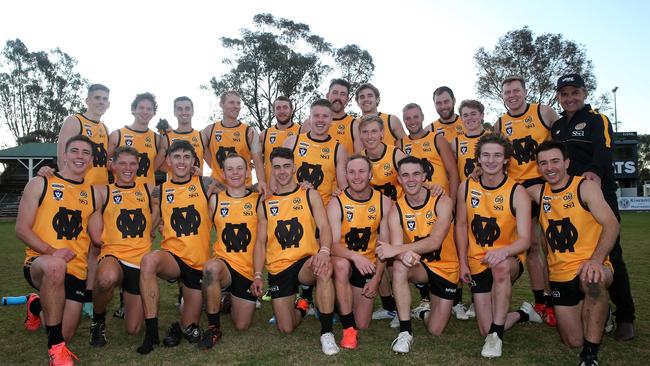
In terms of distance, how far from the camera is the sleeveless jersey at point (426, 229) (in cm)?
528

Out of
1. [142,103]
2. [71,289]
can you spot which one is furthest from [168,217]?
[142,103]

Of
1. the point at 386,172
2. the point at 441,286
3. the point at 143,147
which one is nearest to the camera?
the point at 441,286

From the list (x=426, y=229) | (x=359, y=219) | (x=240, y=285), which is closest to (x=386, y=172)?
(x=359, y=219)

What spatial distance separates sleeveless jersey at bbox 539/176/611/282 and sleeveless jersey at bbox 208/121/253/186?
186 inches

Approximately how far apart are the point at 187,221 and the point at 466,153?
3.76 m

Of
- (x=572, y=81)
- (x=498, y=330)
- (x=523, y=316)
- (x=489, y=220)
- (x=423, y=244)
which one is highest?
(x=572, y=81)

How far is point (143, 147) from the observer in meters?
6.79

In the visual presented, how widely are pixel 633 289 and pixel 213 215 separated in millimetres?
6363

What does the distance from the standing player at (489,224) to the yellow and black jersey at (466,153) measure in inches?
41.5

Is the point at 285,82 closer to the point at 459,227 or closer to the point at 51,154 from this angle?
the point at 51,154

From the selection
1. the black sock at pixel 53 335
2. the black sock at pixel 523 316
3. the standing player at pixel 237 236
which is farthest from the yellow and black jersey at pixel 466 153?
the black sock at pixel 53 335

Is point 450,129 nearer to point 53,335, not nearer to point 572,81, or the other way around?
point 572,81

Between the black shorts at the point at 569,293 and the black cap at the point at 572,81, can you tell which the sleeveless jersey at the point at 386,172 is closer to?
the black cap at the point at 572,81

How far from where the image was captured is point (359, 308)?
17.7ft
